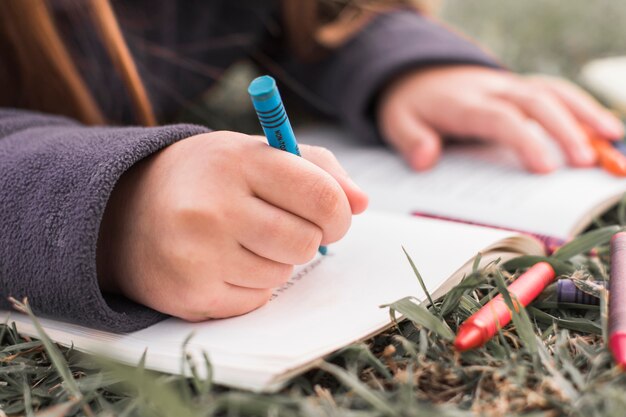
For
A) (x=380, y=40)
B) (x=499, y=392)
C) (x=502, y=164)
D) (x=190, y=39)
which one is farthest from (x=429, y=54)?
(x=499, y=392)

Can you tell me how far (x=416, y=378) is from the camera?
0.40m

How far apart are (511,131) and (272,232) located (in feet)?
1.70

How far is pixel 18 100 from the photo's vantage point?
89cm

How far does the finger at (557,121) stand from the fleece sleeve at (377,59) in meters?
0.12

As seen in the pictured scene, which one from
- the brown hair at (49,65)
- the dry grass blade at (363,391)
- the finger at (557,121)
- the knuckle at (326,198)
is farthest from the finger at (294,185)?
the finger at (557,121)

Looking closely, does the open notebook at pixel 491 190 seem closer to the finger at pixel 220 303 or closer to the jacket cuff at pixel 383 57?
the jacket cuff at pixel 383 57

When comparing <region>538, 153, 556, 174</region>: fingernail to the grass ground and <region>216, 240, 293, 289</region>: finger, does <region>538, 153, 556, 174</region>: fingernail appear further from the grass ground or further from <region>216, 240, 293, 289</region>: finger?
<region>216, 240, 293, 289</region>: finger

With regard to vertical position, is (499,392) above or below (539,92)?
below

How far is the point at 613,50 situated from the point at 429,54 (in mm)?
733

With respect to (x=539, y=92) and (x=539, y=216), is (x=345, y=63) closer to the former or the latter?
(x=539, y=92)

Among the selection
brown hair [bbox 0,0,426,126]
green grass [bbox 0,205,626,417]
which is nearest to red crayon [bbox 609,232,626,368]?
green grass [bbox 0,205,626,417]

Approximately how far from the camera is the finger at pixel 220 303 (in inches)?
17.8

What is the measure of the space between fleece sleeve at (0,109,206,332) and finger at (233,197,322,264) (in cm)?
9

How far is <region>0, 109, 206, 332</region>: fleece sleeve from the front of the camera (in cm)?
45
